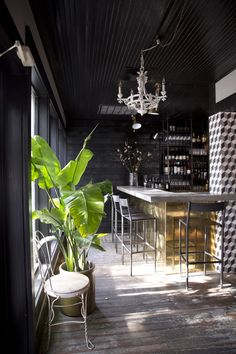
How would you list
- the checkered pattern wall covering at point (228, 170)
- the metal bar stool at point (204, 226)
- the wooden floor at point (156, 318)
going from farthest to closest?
the checkered pattern wall covering at point (228, 170), the metal bar stool at point (204, 226), the wooden floor at point (156, 318)

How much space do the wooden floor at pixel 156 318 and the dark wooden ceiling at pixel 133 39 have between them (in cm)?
277

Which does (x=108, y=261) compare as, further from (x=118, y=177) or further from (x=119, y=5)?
(x=119, y=5)

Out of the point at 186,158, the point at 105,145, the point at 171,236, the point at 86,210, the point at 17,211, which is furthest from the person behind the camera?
the point at 105,145

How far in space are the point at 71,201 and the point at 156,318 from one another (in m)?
1.42

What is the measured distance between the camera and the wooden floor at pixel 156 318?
6.89 ft

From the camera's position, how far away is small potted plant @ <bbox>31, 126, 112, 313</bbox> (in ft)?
6.99

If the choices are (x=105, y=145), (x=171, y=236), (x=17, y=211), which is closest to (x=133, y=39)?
(x=17, y=211)

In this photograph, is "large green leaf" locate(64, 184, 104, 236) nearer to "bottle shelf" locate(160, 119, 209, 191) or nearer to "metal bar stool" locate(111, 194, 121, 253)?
"metal bar stool" locate(111, 194, 121, 253)

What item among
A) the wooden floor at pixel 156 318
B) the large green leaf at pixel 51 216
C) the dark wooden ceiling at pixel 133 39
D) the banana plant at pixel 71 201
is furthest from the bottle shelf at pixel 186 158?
the large green leaf at pixel 51 216

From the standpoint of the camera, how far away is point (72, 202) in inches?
85.7

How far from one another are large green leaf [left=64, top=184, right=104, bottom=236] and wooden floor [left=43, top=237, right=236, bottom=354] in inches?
36.3

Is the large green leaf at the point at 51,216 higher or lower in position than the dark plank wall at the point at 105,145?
lower

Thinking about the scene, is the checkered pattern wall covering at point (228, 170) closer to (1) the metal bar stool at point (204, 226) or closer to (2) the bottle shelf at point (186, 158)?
(1) the metal bar stool at point (204, 226)

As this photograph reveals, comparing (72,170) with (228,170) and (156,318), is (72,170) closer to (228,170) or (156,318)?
(156,318)
